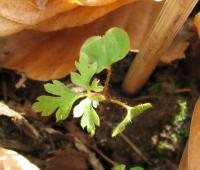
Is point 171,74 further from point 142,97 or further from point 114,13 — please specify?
point 114,13

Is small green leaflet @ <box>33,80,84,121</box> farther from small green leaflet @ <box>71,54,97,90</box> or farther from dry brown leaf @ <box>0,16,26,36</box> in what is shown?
dry brown leaf @ <box>0,16,26,36</box>

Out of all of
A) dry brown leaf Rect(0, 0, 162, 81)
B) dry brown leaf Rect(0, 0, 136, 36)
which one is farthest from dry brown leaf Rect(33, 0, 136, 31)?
dry brown leaf Rect(0, 0, 162, 81)

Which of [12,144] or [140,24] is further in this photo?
[140,24]

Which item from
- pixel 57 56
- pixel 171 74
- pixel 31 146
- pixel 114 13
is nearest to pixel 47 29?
pixel 57 56

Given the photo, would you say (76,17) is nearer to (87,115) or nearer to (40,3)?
(40,3)

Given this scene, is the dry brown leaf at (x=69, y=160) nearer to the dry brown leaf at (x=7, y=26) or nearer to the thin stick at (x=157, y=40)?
the thin stick at (x=157, y=40)

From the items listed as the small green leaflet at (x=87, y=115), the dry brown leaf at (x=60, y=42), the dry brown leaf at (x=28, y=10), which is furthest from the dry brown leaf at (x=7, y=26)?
the small green leaflet at (x=87, y=115)
